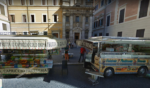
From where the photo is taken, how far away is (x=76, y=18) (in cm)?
1686

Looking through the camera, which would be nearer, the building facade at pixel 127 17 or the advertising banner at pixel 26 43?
the advertising banner at pixel 26 43

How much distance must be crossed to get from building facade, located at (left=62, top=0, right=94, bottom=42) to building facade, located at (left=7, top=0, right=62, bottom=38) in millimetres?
1516

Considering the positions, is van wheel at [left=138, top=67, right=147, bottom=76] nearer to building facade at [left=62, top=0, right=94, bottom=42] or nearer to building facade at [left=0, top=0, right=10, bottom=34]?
building facade at [left=62, top=0, right=94, bottom=42]

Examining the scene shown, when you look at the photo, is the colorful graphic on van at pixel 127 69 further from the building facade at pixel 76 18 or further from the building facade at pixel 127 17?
the building facade at pixel 76 18

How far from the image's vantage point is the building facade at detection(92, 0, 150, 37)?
888 cm

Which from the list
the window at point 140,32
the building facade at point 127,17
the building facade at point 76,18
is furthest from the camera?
the building facade at point 76,18

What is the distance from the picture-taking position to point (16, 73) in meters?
4.30

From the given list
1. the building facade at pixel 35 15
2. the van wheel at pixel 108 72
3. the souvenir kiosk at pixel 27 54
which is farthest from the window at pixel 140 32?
the building facade at pixel 35 15

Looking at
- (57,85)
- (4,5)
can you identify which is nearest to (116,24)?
(57,85)

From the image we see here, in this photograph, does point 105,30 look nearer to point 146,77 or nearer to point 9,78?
point 146,77

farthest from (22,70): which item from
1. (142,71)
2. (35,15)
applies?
(35,15)

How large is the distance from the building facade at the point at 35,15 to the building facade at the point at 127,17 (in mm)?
11657

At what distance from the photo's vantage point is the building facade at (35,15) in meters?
15.5

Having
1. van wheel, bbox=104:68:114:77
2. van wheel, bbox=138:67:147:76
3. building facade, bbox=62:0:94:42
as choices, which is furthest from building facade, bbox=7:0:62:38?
van wheel, bbox=138:67:147:76
